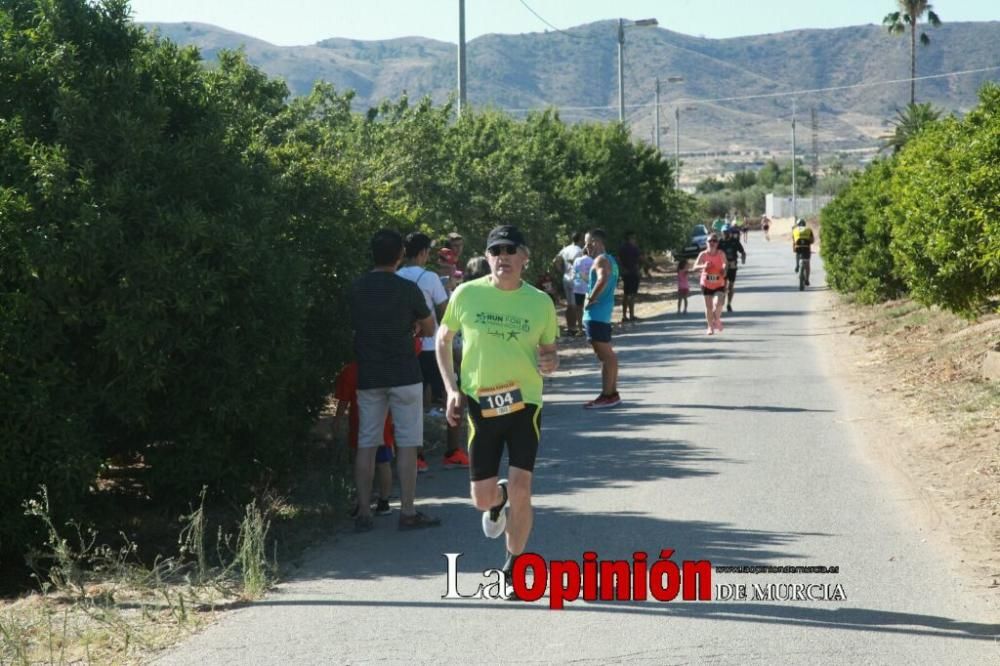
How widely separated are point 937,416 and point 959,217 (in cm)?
318

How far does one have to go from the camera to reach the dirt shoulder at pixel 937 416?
30.0 ft

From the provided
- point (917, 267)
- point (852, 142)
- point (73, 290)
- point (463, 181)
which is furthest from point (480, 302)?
point (852, 142)

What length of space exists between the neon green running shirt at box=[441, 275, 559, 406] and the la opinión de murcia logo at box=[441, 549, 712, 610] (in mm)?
932

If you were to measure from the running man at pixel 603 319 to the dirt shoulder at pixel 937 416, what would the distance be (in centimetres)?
257

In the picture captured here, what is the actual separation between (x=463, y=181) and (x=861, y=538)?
17700 millimetres

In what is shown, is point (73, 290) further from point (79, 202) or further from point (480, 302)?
point (480, 302)

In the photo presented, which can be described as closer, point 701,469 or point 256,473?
point 256,473

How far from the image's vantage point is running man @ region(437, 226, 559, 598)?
7.53 meters

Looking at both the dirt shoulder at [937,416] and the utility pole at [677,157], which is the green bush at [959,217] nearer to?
the dirt shoulder at [937,416]

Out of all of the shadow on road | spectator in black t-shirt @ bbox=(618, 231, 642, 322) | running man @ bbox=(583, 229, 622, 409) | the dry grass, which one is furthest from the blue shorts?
spectator in black t-shirt @ bbox=(618, 231, 642, 322)

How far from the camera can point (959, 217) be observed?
16188mm

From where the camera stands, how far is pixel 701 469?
11266 mm

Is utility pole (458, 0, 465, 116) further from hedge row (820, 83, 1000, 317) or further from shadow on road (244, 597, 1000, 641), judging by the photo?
shadow on road (244, 597, 1000, 641)

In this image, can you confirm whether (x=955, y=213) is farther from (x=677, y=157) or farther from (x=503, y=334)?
(x=677, y=157)
